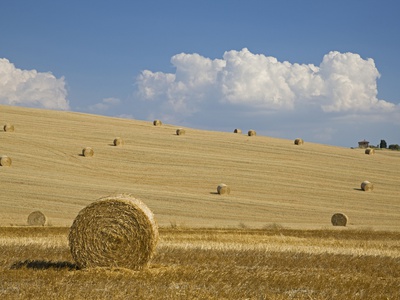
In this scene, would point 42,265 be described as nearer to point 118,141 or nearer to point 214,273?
point 214,273

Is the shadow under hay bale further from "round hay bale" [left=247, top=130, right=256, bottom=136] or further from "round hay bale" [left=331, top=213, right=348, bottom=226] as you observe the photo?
"round hay bale" [left=247, top=130, right=256, bottom=136]

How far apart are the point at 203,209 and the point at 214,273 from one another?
1993cm

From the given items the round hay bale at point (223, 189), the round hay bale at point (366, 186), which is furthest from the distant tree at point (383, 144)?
the round hay bale at point (223, 189)

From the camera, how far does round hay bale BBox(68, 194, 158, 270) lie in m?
13.1

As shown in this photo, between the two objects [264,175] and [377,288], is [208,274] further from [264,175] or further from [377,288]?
[264,175]

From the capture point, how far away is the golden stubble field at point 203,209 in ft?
36.9

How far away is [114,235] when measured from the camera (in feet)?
43.8

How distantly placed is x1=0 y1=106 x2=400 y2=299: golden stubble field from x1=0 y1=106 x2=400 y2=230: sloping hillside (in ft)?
0.33

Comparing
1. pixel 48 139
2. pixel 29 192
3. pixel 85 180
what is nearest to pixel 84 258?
pixel 29 192

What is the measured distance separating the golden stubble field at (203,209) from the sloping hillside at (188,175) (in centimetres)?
10

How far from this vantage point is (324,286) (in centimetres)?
1123

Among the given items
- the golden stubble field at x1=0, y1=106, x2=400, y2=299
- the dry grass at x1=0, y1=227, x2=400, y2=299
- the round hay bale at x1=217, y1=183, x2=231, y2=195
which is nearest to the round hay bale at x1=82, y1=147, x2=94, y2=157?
the golden stubble field at x1=0, y1=106, x2=400, y2=299

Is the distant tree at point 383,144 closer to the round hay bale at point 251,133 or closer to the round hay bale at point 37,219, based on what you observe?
the round hay bale at point 251,133

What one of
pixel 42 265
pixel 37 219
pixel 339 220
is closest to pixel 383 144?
pixel 339 220
